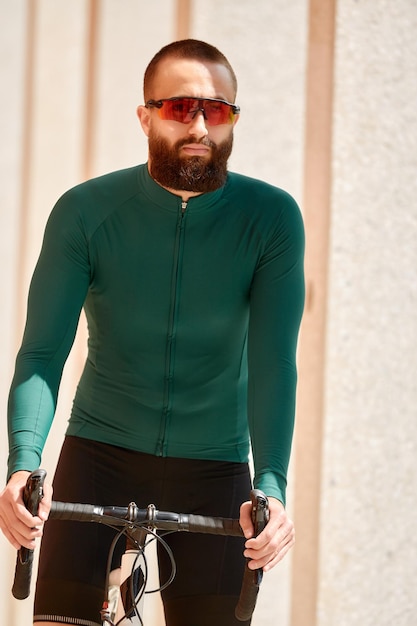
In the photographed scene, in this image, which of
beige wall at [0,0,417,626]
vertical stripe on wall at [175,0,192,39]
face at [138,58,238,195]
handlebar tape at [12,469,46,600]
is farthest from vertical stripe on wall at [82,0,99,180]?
handlebar tape at [12,469,46,600]

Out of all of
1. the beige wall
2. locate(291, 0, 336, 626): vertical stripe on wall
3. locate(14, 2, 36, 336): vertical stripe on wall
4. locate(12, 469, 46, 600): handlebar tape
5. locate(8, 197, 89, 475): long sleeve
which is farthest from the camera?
locate(291, 0, 336, 626): vertical stripe on wall

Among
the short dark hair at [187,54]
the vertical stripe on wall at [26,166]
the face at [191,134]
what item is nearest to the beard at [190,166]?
the face at [191,134]

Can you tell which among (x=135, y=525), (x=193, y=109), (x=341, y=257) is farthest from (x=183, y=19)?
(x=135, y=525)

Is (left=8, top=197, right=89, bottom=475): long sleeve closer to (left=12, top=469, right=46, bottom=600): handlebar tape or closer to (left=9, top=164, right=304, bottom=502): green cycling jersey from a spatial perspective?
(left=9, top=164, right=304, bottom=502): green cycling jersey

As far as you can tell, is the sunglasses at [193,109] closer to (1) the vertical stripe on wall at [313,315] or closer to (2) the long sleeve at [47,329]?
(2) the long sleeve at [47,329]

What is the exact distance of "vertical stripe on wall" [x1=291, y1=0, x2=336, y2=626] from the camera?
13.2 feet

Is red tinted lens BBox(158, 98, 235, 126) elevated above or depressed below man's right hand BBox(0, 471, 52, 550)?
above

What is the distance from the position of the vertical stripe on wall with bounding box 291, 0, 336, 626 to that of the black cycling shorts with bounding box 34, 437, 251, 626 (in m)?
1.62

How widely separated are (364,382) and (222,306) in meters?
1.84

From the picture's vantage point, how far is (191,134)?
2.29 metres

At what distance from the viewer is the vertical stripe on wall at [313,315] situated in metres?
4.02

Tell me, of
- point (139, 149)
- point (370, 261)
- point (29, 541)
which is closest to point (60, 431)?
point (139, 149)

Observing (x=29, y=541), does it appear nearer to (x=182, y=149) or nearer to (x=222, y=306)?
(x=222, y=306)

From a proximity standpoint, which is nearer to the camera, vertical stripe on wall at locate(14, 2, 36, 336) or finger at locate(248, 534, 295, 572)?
finger at locate(248, 534, 295, 572)
